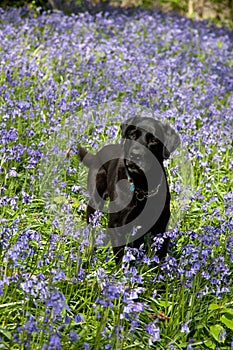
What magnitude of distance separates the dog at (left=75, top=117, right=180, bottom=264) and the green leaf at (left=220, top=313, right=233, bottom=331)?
0.86 meters

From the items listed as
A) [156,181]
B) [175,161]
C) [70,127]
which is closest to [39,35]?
[70,127]

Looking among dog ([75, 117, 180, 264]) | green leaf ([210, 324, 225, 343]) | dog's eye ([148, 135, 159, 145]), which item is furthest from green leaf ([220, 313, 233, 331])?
dog's eye ([148, 135, 159, 145])

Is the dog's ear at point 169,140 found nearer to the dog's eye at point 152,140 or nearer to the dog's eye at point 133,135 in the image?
the dog's eye at point 152,140

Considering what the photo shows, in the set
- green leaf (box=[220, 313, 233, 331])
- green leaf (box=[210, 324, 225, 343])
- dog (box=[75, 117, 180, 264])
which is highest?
dog (box=[75, 117, 180, 264])

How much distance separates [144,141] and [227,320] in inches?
62.3

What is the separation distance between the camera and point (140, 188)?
4.67 m

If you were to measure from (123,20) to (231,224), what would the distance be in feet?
31.8

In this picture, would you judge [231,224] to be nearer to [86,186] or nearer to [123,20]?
[86,186]

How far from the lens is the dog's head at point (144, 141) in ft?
15.3

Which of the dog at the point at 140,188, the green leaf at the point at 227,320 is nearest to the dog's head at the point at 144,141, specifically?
the dog at the point at 140,188

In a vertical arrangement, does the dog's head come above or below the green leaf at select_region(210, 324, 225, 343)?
above

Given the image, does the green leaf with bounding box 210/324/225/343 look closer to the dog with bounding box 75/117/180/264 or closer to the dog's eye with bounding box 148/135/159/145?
the dog with bounding box 75/117/180/264

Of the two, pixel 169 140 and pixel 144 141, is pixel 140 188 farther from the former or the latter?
pixel 169 140

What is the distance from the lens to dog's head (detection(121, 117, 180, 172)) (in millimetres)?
4660
